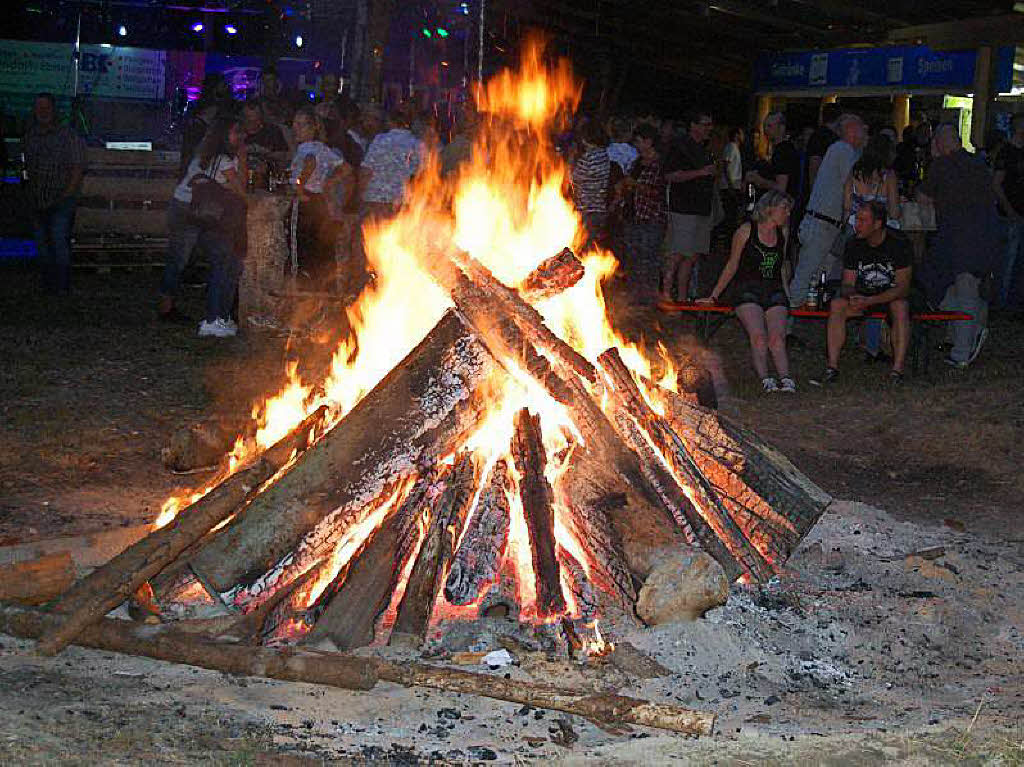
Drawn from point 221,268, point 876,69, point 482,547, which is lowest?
point 482,547

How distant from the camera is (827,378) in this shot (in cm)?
1077

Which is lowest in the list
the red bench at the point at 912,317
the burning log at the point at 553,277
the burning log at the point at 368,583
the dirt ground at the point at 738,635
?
the dirt ground at the point at 738,635

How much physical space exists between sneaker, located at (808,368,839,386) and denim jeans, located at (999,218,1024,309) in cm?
506

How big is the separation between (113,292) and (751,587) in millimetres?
10326

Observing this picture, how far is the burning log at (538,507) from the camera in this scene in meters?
5.11

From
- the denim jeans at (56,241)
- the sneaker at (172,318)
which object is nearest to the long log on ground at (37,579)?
the sneaker at (172,318)

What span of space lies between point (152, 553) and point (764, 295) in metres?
6.79

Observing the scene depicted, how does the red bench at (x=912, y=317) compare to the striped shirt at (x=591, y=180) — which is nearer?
the red bench at (x=912, y=317)

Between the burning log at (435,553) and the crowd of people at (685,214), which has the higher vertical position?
the crowd of people at (685,214)

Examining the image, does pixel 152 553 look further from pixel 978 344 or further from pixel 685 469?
pixel 978 344

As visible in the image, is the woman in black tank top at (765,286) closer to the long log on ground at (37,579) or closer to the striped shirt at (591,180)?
the striped shirt at (591,180)

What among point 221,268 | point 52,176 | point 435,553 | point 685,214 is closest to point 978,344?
point 685,214

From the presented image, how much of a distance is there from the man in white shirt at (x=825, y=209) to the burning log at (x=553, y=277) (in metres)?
5.77

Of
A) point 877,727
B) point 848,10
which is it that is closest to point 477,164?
point 877,727
